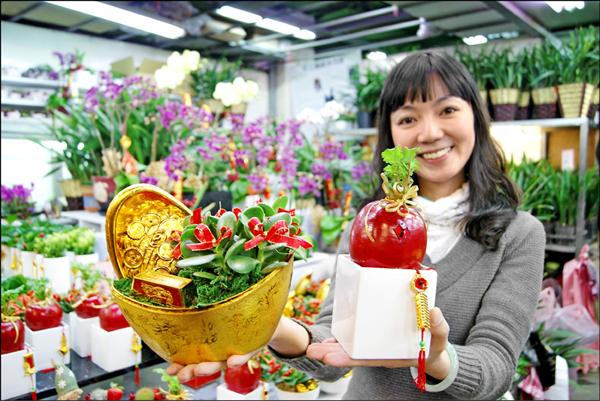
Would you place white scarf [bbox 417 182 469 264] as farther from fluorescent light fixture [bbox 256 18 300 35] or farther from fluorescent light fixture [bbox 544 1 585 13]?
fluorescent light fixture [bbox 256 18 300 35]

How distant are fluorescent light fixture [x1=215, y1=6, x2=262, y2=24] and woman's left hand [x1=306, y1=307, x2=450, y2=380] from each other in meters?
4.70

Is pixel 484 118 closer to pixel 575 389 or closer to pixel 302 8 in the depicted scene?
pixel 575 389

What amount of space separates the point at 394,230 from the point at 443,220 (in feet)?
1.74

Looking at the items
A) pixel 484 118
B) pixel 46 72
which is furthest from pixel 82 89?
pixel 484 118

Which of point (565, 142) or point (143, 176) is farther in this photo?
point (565, 142)

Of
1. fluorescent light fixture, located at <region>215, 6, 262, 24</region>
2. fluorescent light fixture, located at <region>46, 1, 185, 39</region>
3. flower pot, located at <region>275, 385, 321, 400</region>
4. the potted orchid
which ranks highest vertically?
fluorescent light fixture, located at <region>215, 6, 262, 24</region>

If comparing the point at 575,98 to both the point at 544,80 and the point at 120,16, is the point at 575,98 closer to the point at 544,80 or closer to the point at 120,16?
the point at 544,80

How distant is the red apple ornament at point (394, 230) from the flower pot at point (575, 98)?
2824mm

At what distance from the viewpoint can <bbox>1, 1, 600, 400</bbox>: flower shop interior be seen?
2.10 feet

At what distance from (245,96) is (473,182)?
1.66 meters

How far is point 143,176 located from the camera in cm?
197

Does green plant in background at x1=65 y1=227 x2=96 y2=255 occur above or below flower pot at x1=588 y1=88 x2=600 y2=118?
below

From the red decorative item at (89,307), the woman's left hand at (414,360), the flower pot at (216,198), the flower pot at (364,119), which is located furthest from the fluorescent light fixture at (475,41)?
the woman's left hand at (414,360)

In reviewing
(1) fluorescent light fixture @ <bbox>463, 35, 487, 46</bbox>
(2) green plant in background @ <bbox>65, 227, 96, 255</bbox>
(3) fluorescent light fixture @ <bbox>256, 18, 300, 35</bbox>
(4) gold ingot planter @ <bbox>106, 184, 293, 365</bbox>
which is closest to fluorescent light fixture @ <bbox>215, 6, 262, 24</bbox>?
(3) fluorescent light fixture @ <bbox>256, 18, 300, 35</bbox>
